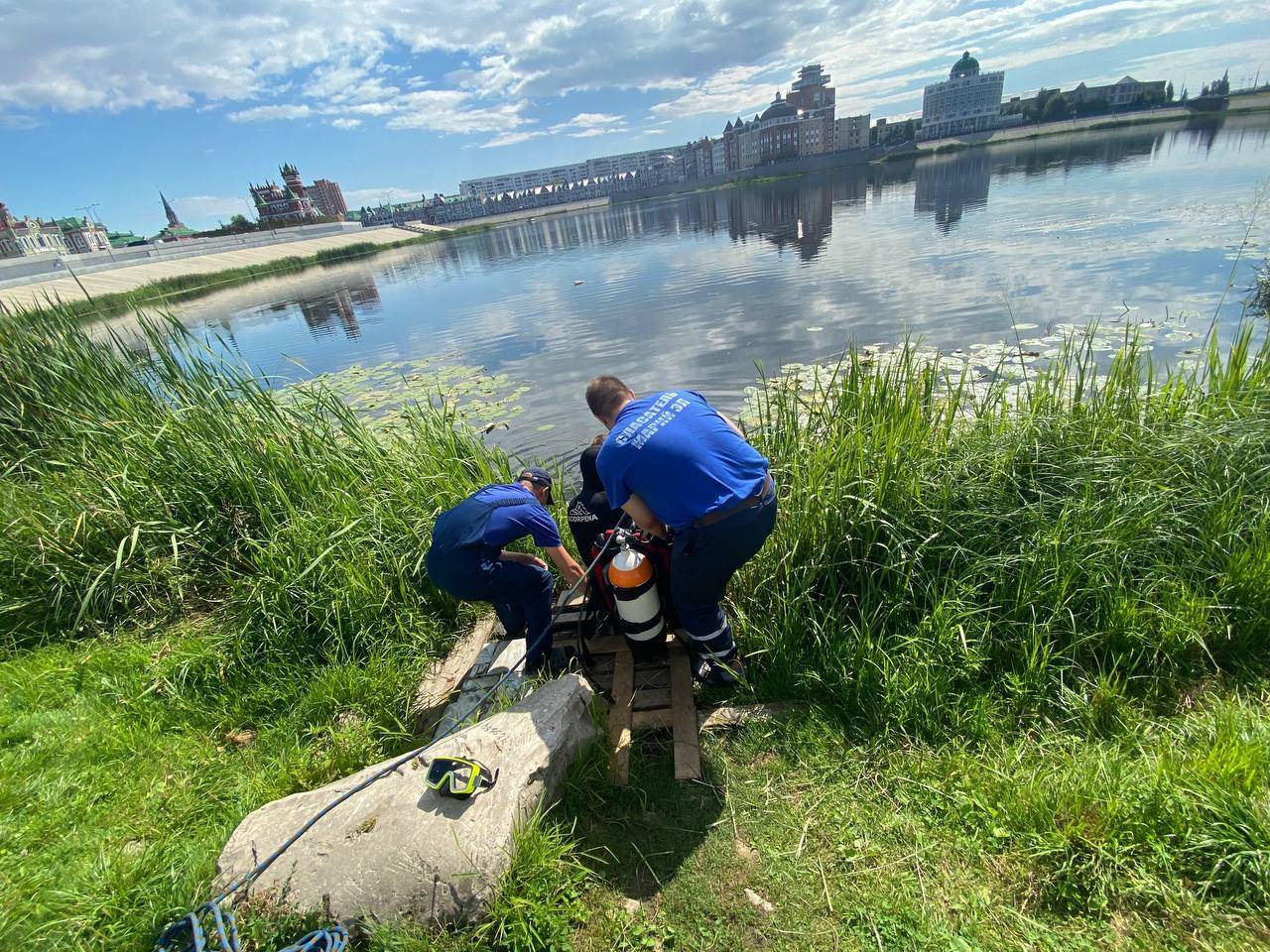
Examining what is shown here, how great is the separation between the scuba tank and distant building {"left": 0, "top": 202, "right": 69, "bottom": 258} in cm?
8303

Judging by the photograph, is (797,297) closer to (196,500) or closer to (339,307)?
(196,500)

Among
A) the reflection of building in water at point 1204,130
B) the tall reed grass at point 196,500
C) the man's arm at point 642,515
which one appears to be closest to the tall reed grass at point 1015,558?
the man's arm at point 642,515

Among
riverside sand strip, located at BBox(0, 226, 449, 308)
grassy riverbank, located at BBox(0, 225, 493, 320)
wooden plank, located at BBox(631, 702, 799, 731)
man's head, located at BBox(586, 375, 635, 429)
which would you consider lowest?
wooden plank, located at BBox(631, 702, 799, 731)

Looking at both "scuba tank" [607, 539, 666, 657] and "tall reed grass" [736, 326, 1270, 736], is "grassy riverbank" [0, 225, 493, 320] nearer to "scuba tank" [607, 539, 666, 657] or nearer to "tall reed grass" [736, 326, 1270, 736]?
"scuba tank" [607, 539, 666, 657]

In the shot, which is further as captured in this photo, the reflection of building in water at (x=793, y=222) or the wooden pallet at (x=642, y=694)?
the reflection of building in water at (x=793, y=222)

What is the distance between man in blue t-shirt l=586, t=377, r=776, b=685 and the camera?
105 inches

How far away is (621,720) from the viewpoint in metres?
2.90

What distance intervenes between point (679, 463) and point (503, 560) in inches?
54.0

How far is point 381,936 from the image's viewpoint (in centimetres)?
192

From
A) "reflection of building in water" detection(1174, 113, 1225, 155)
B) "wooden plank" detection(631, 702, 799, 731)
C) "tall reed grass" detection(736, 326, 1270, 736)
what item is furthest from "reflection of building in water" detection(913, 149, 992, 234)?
"wooden plank" detection(631, 702, 799, 731)

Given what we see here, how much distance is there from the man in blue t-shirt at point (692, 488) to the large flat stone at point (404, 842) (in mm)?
1111

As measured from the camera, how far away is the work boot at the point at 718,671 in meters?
3.12

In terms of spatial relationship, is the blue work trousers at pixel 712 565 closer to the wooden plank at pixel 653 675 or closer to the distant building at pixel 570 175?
the wooden plank at pixel 653 675

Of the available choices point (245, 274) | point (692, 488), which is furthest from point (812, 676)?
point (245, 274)
